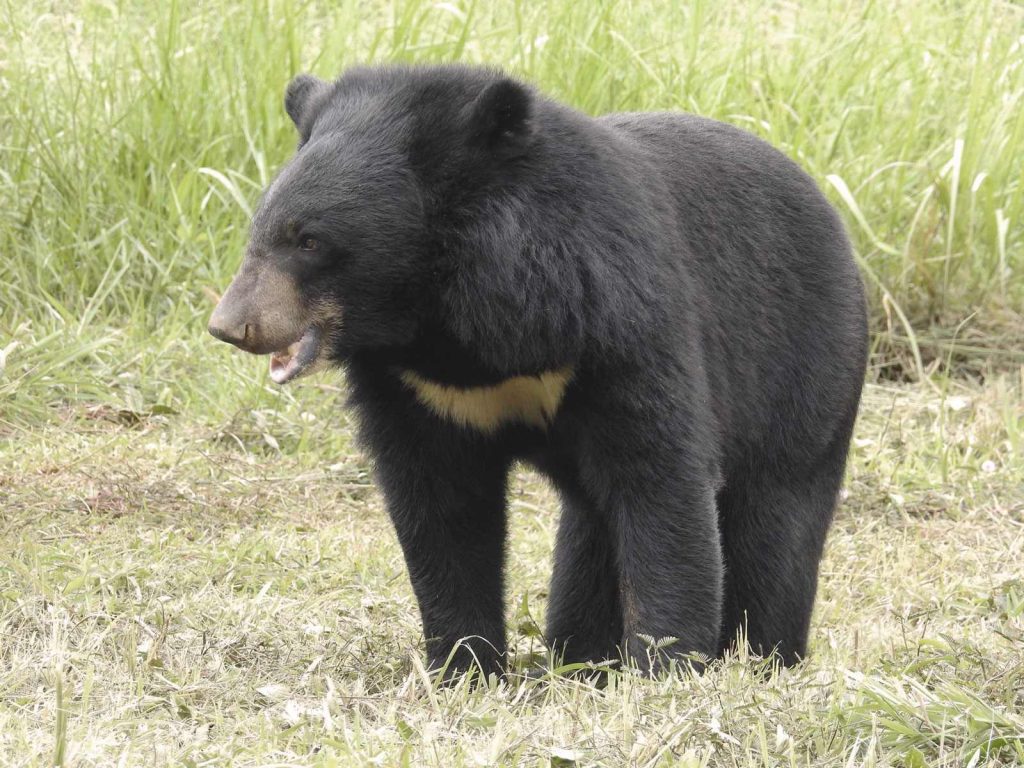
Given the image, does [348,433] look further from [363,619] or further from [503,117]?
[503,117]

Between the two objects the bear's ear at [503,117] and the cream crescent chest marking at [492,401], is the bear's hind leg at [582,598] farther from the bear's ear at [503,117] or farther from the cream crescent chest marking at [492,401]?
the bear's ear at [503,117]

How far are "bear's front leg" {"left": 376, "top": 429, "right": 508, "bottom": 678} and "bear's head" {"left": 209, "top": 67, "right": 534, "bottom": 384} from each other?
37 centimetres

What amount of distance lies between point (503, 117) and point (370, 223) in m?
0.35

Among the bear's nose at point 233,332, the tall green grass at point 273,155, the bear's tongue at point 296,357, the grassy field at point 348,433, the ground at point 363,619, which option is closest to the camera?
the ground at point 363,619

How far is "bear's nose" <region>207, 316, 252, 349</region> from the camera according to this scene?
312cm

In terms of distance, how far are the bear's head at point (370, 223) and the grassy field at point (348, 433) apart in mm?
741

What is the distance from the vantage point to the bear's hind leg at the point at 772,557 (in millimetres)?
3945

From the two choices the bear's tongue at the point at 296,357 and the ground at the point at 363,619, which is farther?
the bear's tongue at the point at 296,357

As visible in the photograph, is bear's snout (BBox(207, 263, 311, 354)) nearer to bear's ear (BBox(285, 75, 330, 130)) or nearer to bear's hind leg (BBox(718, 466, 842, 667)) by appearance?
bear's ear (BBox(285, 75, 330, 130))

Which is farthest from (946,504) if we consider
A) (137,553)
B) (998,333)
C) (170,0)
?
(170,0)

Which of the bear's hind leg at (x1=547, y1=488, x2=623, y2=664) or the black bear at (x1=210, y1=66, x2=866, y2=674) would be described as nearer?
the black bear at (x1=210, y1=66, x2=866, y2=674)

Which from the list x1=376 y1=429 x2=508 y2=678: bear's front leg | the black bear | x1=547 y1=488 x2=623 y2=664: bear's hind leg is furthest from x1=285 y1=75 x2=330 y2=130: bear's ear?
x1=547 y1=488 x2=623 y2=664: bear's hind leg

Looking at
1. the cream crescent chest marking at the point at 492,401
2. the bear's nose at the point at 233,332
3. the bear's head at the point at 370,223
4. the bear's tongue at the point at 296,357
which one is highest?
the bear's head at the point at 370,223

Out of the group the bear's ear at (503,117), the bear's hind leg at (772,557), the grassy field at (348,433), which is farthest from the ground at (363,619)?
the bear's ear at (503,117)
